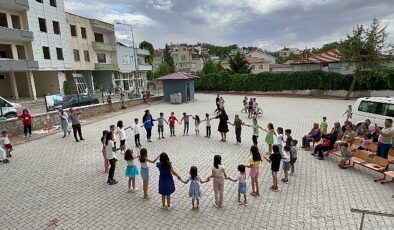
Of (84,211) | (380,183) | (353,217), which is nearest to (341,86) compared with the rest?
(380,183)

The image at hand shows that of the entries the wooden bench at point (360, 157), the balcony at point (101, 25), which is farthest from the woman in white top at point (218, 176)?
the balcony at point (101, 25)

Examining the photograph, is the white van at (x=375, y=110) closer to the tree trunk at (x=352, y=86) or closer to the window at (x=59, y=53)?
the tree trunk at (x=352, y=86)

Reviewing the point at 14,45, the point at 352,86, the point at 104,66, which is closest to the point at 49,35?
the point at 14,45

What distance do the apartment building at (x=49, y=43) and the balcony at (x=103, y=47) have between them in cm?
495

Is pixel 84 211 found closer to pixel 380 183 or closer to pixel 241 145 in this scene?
pixel 241 145

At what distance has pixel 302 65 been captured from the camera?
144 ft

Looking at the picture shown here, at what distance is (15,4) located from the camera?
89.1 ft

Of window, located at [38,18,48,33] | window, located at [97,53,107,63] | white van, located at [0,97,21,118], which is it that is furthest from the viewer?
window, located at [97,53,107,63]

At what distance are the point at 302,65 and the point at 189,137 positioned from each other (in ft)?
116

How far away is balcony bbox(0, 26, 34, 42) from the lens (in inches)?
1033

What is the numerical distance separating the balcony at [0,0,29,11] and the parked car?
43.8 ft

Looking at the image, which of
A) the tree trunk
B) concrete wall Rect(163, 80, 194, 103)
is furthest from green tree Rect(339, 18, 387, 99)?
concrete wall Rect(163, 80, 194, 103)

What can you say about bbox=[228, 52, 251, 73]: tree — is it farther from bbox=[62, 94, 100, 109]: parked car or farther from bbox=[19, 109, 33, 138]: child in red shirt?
bbox=[19, 109, 33, 138]: child in red shirt

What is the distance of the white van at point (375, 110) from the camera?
39.9 feet
